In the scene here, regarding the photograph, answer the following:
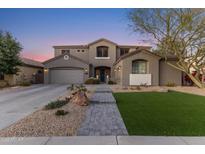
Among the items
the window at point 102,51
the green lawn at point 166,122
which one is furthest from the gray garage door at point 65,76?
the green lawn at point 166,122

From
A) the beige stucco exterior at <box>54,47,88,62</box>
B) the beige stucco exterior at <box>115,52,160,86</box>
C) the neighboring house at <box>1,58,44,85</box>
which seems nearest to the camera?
the neighboring house at <box>1,58,44,85</box>

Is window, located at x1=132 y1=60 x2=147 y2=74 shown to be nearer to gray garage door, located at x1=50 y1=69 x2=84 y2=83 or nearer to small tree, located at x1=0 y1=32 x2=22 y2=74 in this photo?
gray garage door, located at x1=50 y1=69 x2=84 y2=83

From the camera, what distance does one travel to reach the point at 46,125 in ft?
20.3

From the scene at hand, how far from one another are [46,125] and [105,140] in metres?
1.95

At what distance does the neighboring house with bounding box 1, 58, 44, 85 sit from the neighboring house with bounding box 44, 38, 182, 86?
6.08 feet

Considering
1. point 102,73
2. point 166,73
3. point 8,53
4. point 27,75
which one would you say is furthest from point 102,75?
point 8,53

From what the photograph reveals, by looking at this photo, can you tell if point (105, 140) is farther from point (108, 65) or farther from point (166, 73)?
point (108, 65)

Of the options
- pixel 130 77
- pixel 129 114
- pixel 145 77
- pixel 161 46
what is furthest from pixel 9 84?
pixel 129 114

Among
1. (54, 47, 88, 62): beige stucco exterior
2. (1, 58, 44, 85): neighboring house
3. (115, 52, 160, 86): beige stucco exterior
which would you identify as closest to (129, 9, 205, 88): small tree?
(115, 52, 160, 86): beige stucco exterior

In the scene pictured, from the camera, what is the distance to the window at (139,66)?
22.6m

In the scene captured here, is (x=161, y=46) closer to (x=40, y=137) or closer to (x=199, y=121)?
(x=199, y=121)

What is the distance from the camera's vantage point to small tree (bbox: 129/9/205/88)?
1714 centimetres

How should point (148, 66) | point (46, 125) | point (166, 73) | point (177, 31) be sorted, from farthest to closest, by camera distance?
1. point (166, 73)
2. point (148, 66)
3. point (177, 31)
4. point (46, 125)
